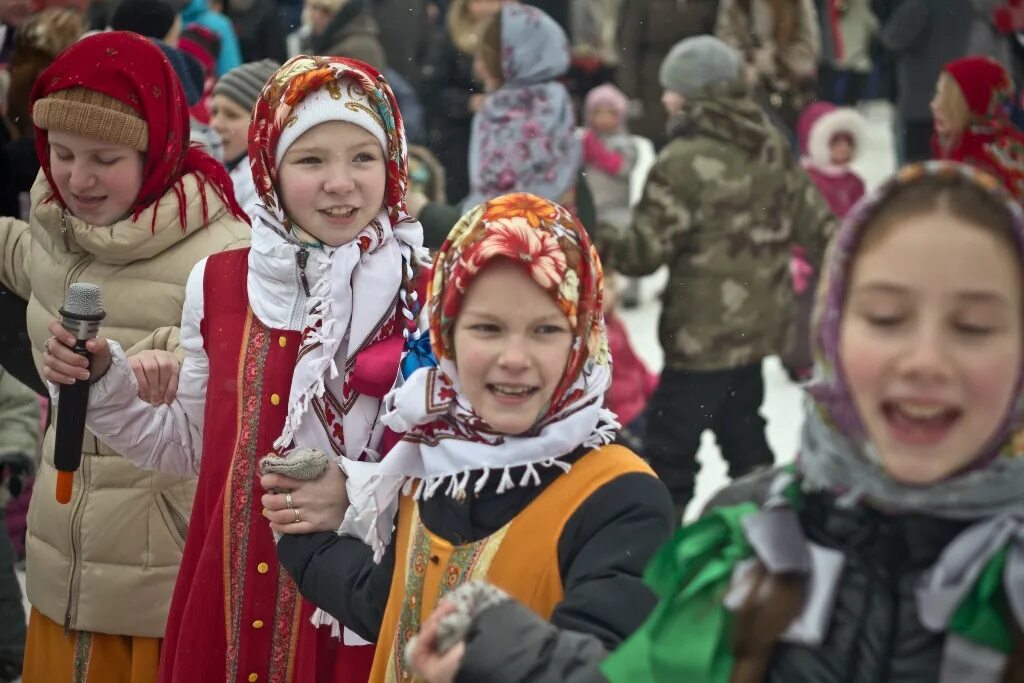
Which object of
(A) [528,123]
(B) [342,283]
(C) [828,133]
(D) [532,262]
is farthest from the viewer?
(C) [828,133]

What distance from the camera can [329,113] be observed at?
308cm

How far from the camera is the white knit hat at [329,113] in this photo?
3080mm

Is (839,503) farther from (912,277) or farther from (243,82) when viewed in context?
(243,82)

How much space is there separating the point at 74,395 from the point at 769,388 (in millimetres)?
5246

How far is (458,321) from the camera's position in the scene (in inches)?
94.6

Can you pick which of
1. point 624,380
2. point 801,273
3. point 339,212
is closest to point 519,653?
point 339,212

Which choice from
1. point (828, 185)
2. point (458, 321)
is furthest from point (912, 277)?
point (828, 185)

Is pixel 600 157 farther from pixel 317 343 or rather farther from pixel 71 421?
pixel 71 421

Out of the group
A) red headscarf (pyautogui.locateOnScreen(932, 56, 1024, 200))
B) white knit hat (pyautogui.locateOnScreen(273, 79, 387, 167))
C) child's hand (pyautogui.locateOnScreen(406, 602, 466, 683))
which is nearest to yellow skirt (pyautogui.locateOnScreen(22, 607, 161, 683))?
white knit hat (pyautogui.locateOnScreen(273, 79, 387, 167))

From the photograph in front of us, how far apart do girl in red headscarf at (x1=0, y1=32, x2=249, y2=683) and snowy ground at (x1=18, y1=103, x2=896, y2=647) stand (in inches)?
73.3

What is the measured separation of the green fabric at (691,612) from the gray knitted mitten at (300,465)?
847 mm

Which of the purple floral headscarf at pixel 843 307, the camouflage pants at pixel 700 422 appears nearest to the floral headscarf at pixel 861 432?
the purple floral headscarf at pixel 843 307

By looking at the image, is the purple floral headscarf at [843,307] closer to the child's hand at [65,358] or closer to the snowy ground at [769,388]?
the child's hand at [65,358]

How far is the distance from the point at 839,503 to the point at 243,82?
4.36 metres
